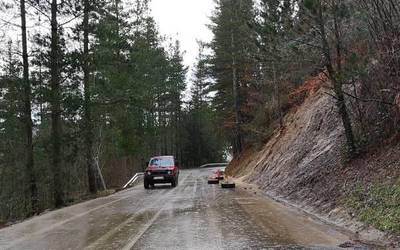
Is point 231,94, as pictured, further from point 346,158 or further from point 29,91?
point 346,158

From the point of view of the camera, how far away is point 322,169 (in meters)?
16.8

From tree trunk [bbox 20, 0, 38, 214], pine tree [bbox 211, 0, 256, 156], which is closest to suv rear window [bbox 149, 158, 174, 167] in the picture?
tree trunk [bbox 20, 0, 38, 214]

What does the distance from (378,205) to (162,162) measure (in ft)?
66.8

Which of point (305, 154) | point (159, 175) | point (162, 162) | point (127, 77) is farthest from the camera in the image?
point (127, 77)

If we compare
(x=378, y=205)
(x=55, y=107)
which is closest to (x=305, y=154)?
(x=378, y=205)

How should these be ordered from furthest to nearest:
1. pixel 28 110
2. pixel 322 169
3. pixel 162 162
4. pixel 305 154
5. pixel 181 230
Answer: pixel 162 162
pixel 28 110
pixel 305 154
pixel 322 169
pixel 181 230

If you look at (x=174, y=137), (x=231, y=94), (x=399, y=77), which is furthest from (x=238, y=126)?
(x=174, y=137)

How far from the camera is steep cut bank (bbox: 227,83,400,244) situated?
39.6 ft

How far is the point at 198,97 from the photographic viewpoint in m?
91.7

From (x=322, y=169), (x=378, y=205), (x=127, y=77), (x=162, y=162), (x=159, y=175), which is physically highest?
(x=127, y=77)

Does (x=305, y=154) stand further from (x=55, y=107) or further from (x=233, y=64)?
(x=233, y=64)

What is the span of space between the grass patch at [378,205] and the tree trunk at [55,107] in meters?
13.2

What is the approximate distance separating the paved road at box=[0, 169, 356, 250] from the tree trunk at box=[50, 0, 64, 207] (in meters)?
5.81

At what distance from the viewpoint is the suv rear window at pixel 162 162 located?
2968 centimetres
